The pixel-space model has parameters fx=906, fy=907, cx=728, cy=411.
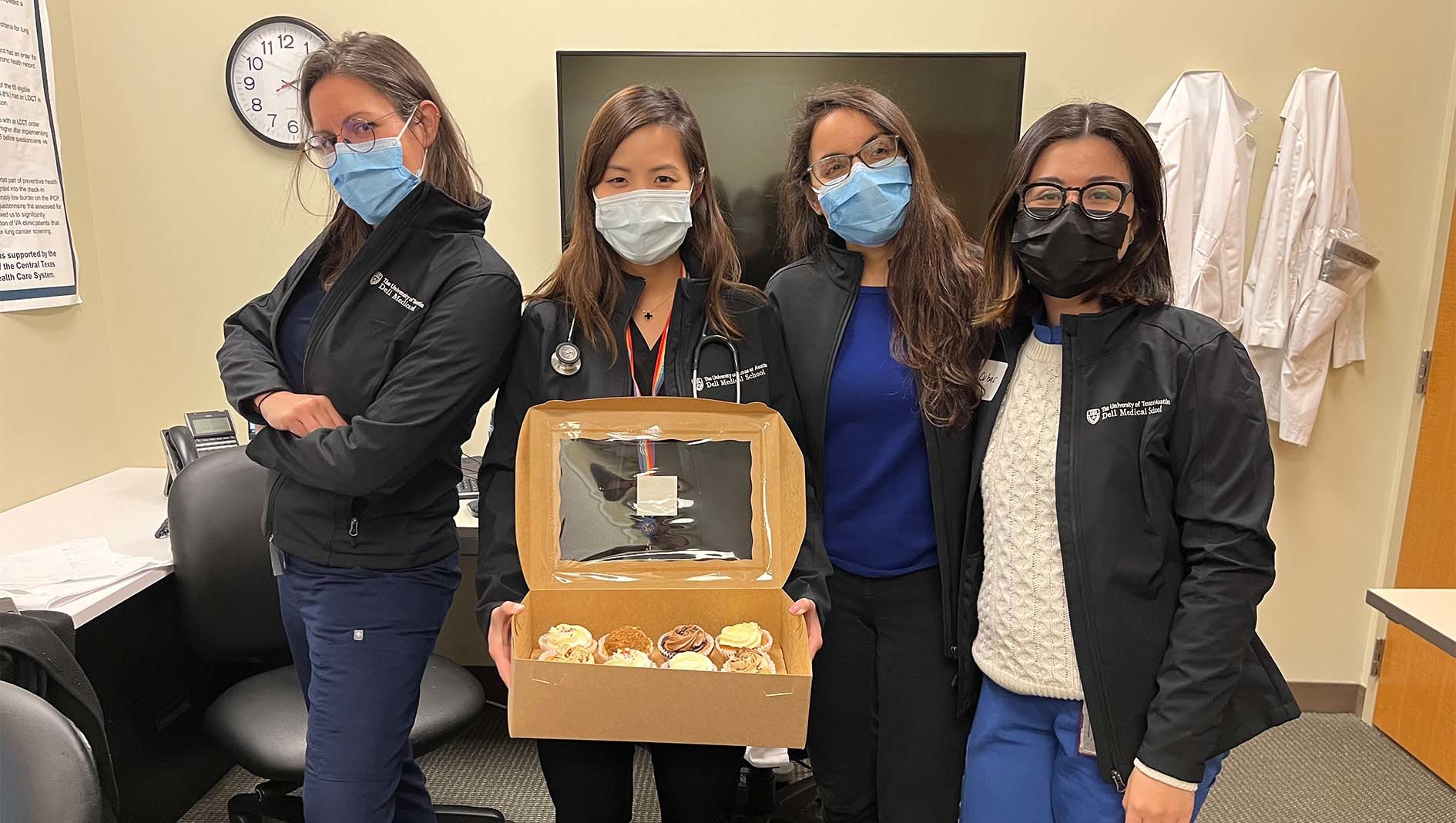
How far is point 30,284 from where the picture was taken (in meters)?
2.57

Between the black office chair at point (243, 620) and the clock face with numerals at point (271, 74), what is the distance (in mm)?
1149

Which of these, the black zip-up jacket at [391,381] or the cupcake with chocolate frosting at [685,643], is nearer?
the cupcake with chocolate frosting at [685,643]

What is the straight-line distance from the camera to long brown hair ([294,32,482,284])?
1515 millimetres

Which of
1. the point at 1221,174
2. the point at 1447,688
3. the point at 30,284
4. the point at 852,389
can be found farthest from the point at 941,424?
the point at 30,284

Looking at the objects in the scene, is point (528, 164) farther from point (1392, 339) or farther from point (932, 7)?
point (1392, 339)

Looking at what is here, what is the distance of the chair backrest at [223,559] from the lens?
2076mm

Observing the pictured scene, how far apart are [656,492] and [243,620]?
1336mm

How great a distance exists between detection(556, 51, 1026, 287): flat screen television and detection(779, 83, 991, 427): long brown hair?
1.00m

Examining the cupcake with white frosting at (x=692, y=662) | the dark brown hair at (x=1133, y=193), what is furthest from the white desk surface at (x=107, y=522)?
the dark brown hair at (x=1133, y=193)

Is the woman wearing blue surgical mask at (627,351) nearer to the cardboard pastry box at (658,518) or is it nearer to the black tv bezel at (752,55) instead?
the cardboard pastry box at (658,518)

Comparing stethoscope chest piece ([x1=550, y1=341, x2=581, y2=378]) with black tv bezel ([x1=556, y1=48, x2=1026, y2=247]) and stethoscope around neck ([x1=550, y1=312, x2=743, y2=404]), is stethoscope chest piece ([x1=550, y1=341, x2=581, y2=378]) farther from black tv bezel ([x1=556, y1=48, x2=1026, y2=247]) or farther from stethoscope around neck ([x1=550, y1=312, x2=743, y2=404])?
black tv bezel ([x1=556, y1=48, x2=1026, y2=247])

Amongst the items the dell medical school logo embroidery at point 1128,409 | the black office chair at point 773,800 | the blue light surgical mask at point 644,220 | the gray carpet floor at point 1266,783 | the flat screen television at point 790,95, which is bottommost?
the gray carpet floor at point 1266,783

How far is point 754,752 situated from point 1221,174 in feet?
6.85

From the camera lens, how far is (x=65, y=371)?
2.72 m
